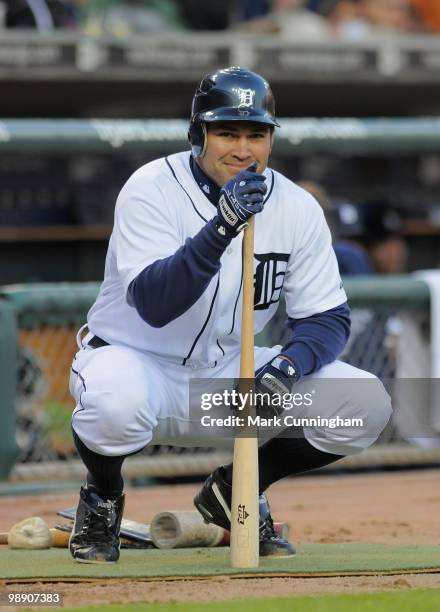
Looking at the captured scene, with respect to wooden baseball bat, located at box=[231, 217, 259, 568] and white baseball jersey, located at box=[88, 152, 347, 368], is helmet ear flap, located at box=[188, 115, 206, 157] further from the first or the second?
wooden baseball bat, located at box=[231, 217, 259, 568]

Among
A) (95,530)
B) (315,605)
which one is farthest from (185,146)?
(315,605)

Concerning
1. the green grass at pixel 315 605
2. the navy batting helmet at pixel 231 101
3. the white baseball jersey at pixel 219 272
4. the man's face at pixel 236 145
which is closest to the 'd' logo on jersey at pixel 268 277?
the white baseball jersey at pixel 219 272

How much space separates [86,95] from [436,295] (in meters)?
3.98

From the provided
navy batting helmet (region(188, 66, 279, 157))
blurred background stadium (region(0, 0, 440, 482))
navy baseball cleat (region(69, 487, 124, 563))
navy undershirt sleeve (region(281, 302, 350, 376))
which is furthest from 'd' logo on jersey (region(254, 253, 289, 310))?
blurred background stadium (region(0, 0, 440, 482))

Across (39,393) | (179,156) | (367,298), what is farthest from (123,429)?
(367,298)

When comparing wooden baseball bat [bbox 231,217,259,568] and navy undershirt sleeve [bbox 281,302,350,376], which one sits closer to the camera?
wooden baseball bat [bbox 231,217,259,568]

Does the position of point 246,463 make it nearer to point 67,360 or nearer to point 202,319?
point 202,319

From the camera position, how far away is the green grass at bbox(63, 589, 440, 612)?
131 inches

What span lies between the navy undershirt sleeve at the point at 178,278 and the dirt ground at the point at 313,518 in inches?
30.1

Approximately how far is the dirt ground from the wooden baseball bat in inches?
5.4

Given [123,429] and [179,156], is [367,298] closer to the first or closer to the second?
[179,156]

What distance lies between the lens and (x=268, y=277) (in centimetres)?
438

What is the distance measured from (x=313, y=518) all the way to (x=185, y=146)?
96.0 inches

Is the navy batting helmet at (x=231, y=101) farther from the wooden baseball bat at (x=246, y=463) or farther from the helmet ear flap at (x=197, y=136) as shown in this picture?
the wooden baseball bat at (x=246, y=463)
